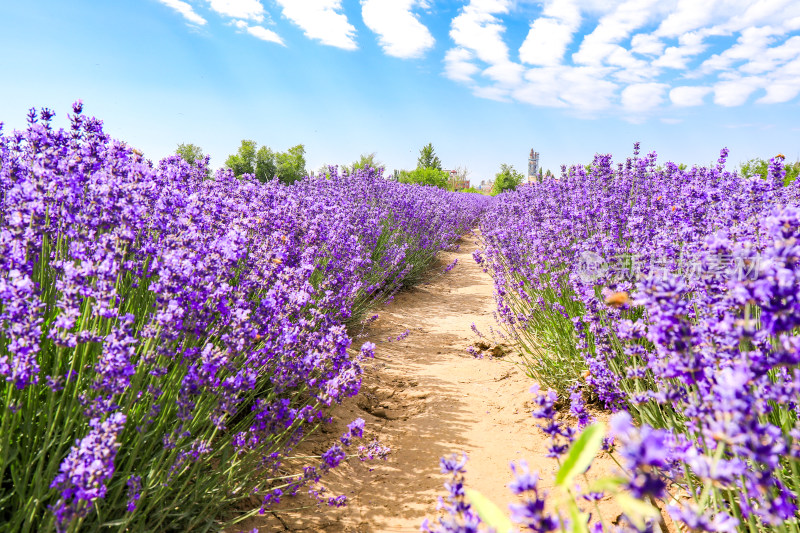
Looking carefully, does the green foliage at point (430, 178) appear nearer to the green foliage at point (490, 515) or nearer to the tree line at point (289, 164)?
the tree line at point (289, 164)

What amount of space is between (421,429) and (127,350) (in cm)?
219

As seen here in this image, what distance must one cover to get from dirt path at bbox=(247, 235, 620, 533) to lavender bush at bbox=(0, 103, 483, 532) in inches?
13.6

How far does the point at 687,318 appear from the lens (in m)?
2.01

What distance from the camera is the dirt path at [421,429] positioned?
2.31 metres

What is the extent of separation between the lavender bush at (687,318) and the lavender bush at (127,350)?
1.37 meters

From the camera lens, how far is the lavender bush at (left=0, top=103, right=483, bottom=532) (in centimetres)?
141

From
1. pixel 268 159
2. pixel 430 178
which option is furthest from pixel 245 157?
pixel 430 178

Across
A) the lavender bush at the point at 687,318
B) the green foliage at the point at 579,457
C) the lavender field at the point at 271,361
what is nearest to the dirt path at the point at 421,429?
the lavender field at the point at 271,361

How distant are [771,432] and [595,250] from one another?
7.46 ft

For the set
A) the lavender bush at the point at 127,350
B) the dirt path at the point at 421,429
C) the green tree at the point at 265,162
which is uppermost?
the green tree at the point at 265,162

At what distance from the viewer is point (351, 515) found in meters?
2.30

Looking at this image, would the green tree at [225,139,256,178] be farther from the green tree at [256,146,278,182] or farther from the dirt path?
the dirt path

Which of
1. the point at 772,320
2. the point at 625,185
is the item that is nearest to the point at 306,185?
the point at 625,185

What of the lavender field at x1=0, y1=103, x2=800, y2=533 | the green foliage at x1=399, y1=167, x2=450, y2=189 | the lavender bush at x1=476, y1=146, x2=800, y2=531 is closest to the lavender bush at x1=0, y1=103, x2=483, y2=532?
the lavender field at x1=0, y1=103, x2=800, y2=533
